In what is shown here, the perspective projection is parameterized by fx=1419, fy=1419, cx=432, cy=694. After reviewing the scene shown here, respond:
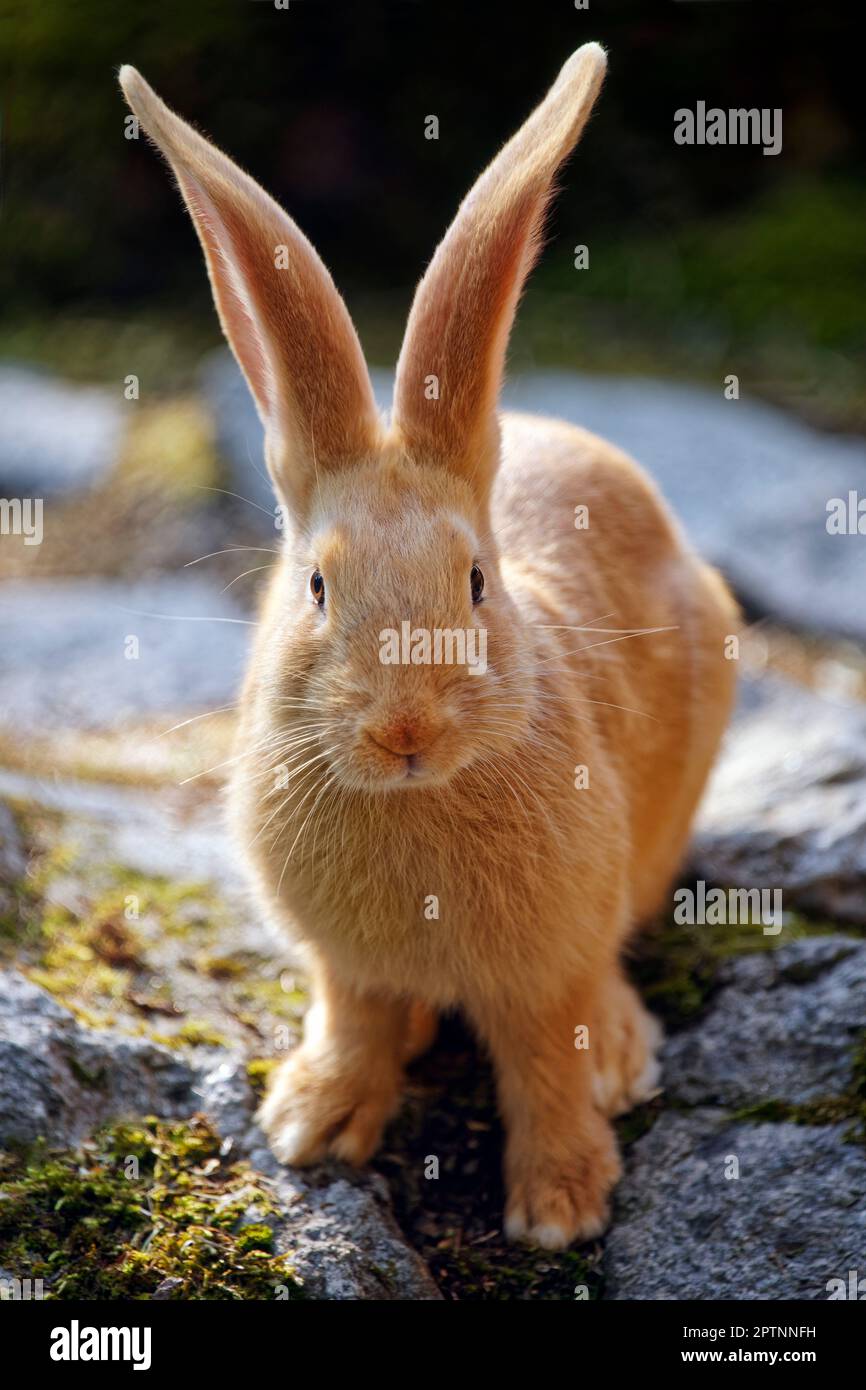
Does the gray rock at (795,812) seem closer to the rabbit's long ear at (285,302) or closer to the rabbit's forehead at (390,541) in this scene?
the rabbit's forehead at (390,541)

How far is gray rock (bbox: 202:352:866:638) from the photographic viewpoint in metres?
6.91

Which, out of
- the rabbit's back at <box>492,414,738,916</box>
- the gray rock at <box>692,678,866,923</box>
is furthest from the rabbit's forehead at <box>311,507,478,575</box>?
the gray rock at <box>692,678,866,923</box>

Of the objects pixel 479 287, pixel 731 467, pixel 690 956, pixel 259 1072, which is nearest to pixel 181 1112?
pixel 259 1072

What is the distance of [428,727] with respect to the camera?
3.03 metres

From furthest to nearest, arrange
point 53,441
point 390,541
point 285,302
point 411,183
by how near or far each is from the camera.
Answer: point 411,183 → point 53,441 → point 285,302 → point 390,541

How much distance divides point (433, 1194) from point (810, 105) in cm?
945

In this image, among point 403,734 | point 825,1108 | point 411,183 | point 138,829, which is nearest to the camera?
point 403,734

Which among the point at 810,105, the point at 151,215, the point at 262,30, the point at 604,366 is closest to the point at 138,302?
the point at 151,215

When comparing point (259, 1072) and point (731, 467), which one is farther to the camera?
point (731, 467)

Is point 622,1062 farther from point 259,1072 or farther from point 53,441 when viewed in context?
point 53,441

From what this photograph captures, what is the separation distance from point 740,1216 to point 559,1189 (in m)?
0.47

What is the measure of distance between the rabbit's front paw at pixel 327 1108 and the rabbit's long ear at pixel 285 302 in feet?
5.27

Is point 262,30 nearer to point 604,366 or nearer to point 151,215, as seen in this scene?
point 151,215

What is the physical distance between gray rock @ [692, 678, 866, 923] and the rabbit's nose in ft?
6.94
